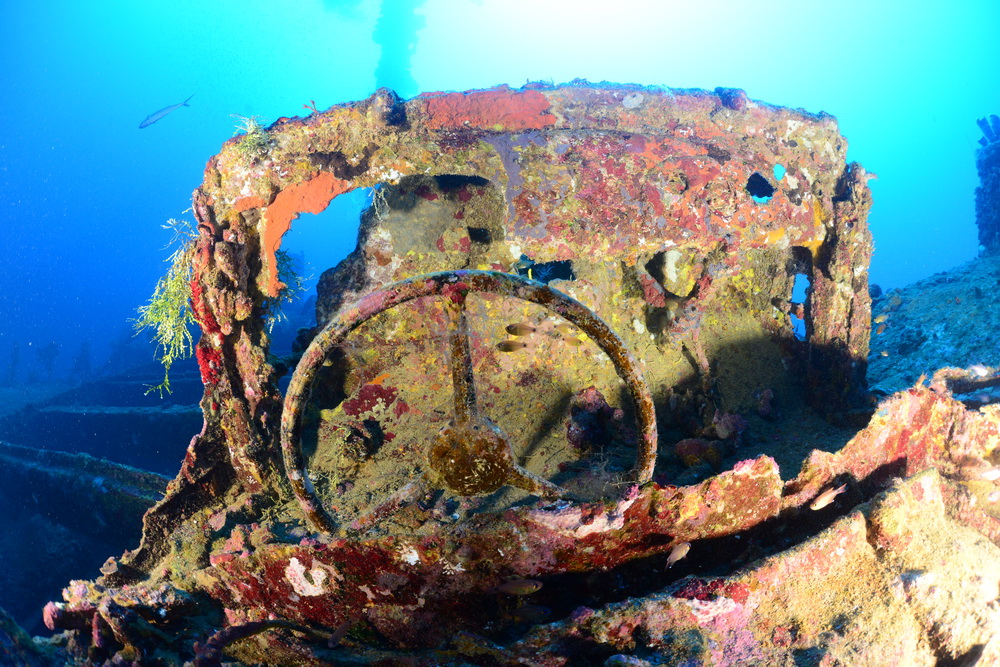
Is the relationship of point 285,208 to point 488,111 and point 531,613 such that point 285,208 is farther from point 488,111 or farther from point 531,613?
point 531,613

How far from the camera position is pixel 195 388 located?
9945mm

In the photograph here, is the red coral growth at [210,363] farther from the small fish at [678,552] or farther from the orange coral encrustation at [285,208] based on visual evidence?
the small fish at [678,552]

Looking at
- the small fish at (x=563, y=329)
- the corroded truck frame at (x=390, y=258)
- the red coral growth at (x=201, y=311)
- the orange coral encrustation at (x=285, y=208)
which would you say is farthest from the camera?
the small fish at (x=563, y=329)

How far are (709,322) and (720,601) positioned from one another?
3334 mm

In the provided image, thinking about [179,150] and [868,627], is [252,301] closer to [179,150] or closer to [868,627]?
[868,627]

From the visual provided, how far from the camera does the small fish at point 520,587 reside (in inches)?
83.4

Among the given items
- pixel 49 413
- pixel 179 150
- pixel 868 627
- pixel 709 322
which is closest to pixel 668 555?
pixel 868 627

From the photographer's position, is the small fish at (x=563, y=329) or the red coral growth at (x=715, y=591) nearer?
the red coral growth at (x=715, y=591)

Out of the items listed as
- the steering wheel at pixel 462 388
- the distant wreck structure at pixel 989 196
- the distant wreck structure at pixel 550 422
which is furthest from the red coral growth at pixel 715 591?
the distant wreck structure at pixel 989 196

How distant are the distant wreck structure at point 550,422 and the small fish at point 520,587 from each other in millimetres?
13

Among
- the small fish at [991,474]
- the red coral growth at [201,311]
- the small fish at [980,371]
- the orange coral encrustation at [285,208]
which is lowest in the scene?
the small fish at [991,474]

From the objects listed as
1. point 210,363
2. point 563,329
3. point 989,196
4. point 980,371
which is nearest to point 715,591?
point 563,329

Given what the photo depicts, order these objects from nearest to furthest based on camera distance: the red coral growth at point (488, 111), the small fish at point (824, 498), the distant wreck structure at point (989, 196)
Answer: the small fish at point (824, 498)
the red coral growth at point (488, 111)
the distant wreck structure at point (989, 196)

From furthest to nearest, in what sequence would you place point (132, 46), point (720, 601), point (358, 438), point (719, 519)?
1. point (132, 46)
2. point (358, 438)
3. point (719, 519)
4. point (720, 601)
